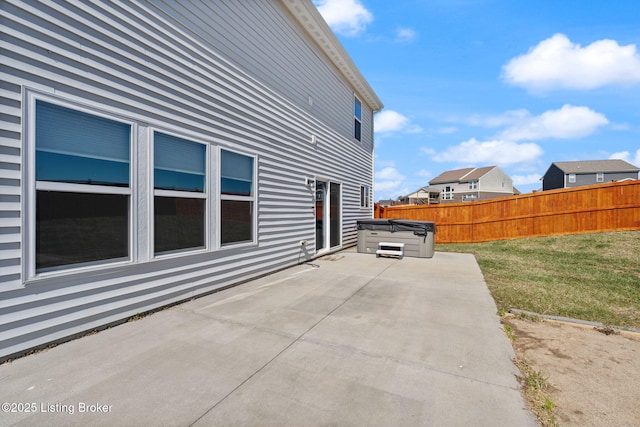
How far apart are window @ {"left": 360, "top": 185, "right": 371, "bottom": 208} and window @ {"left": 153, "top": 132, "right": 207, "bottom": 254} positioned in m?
7.51

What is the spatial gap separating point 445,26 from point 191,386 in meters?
9.28

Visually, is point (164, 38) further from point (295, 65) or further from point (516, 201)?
point (516, 201)

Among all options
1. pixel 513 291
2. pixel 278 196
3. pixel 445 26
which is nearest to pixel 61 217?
pixel 278 196

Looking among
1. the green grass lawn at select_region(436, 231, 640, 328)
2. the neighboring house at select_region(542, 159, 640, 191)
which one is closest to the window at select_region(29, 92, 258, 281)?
the green grass lawn at select_region(436, 231, 640, 328)

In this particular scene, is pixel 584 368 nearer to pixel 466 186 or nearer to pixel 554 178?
pixel 466 186

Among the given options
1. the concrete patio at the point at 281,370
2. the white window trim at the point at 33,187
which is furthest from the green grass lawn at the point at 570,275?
the white window trim at the point at 33,187

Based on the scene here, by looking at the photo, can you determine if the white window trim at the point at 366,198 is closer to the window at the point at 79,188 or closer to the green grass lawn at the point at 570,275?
the green grass lawn at the point at 570,275

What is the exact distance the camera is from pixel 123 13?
122 inches

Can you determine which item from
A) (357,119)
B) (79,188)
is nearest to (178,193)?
(79,188)

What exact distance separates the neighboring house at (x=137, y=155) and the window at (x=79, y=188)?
0.01 m

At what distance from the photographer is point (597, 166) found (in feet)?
102

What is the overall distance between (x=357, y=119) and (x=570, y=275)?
7562 millimetres

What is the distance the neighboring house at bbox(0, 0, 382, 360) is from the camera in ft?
7.99

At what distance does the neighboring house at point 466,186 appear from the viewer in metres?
36.1
